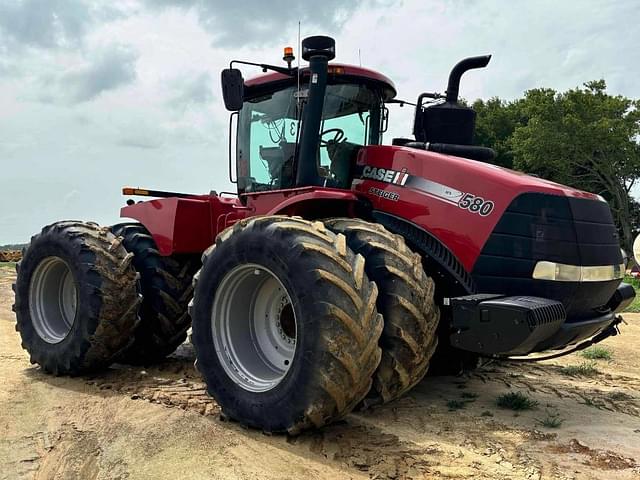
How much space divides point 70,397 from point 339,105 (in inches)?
131

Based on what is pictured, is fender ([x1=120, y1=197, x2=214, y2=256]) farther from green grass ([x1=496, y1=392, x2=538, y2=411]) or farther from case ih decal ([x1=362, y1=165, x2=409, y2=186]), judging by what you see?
green grass ([x1=496, y1=392, x2=538, y2=411])

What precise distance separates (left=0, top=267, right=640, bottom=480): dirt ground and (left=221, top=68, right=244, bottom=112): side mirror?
239cm

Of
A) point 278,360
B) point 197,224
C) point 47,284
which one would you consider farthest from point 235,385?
point 47,284

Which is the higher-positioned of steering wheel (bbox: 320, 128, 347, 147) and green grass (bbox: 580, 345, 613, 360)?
steering wheel (bbox: 320, 128, 347, 147)

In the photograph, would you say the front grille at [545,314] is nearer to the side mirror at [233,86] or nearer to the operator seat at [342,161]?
the operator seat at [342,161]

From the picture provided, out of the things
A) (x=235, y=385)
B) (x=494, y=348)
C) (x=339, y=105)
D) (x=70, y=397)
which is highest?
(x=339, y=105)

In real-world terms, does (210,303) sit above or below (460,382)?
above

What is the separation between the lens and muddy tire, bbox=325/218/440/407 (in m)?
3.86

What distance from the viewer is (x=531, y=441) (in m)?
3.82

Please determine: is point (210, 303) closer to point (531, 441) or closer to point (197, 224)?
point (197, 224)

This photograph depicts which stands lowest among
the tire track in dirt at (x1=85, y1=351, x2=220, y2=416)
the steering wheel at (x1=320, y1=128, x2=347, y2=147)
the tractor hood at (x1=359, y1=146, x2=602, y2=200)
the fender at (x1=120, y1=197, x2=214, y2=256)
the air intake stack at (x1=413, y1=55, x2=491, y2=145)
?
the tire track in dirt at (x1=85, y1=351, x2=220, y2=416)

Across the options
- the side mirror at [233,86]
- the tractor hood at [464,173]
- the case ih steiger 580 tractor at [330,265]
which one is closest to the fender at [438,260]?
the case ih steiger 580 tractor at [330,265]

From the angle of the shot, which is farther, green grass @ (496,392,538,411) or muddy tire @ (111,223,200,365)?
muddy tire @ (111,223,200,365)

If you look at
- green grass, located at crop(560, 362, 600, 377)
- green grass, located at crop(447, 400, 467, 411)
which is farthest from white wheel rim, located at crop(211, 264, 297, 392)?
green grass, located at crop(560, 362, 600, 377)
